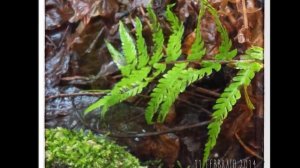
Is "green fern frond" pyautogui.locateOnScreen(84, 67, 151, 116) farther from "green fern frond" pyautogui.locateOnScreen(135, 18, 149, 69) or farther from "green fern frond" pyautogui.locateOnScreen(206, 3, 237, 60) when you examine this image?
"green fern frond" pyautogui.locateOnScreen(206, 3, 237, 60)

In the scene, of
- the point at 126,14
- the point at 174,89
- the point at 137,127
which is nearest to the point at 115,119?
the point at 137,127

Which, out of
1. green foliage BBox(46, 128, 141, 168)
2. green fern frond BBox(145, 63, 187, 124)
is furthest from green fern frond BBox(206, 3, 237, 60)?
green foliage BBox(46, 128, 141, 168)

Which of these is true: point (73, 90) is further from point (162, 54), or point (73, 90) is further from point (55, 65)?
point (162, 54)

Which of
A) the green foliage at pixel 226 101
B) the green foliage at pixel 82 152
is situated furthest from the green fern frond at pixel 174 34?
the green foliage at pixel 82 152

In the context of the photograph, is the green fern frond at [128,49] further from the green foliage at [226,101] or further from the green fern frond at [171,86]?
the green foliage at [226,101]

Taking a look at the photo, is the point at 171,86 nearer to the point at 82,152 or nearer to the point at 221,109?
the point at 221,109
